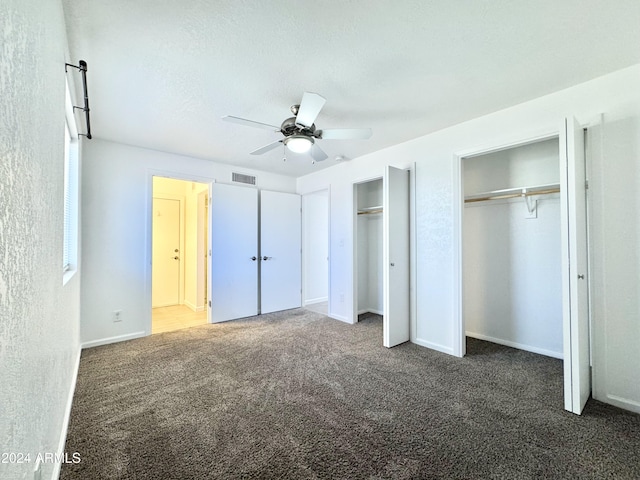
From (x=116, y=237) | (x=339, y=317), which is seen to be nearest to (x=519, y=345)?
(x=339, y=317)

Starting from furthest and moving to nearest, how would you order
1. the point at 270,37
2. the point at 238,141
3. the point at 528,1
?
1. the point at 238,141
2. the point at 270,37
3. the point at 528,1

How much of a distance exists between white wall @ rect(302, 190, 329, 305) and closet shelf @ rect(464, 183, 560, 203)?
262 cm

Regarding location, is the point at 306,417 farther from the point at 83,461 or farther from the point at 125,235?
the point at 125,235

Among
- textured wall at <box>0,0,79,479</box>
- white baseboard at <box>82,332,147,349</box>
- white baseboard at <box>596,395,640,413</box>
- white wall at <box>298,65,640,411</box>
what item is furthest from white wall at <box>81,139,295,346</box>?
white baseboard at <box>596,395,640,413</box>

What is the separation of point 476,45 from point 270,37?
4.36ft

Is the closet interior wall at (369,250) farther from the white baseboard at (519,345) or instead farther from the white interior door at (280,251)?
the white baseboard at (519,345)

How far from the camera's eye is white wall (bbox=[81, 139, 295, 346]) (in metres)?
3.38

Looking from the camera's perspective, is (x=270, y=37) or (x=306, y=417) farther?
(x=306, y=417)

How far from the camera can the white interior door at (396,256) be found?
3.25 meters

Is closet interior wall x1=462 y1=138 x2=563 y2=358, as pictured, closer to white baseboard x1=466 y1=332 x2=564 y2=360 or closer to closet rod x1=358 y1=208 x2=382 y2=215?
white baseboard x1=466 y1=332 x2=564 y2=360

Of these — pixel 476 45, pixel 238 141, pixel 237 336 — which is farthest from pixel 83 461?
pixel 476 45

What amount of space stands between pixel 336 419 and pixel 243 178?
381 cm

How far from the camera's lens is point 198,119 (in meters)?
2.92

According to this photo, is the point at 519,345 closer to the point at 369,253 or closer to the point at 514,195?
the point at 514,195
